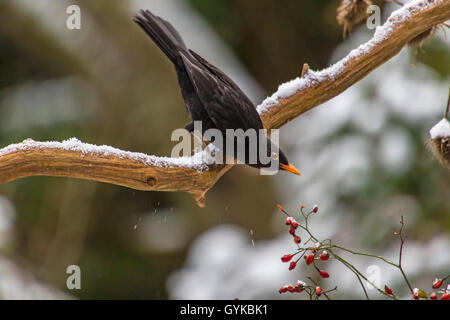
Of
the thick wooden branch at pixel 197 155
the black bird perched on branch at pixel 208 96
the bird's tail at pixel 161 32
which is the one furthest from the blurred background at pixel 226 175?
the bird's tail at pixel 161 32

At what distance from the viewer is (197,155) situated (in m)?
2.31

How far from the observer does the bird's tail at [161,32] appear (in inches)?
92.9

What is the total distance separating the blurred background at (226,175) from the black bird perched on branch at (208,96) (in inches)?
39.0

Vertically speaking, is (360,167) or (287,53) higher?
(287,53)

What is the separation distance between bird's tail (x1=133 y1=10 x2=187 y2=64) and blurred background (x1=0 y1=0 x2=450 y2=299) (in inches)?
49.8

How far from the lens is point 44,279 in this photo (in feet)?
16.0

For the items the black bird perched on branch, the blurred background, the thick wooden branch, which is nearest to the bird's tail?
the black bird perched on branch

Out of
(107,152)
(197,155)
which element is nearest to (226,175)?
(197,155)

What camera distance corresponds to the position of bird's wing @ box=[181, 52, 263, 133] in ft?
7.50

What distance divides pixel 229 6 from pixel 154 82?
1.71 m

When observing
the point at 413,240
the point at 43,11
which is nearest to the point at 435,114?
the point at 413,240
